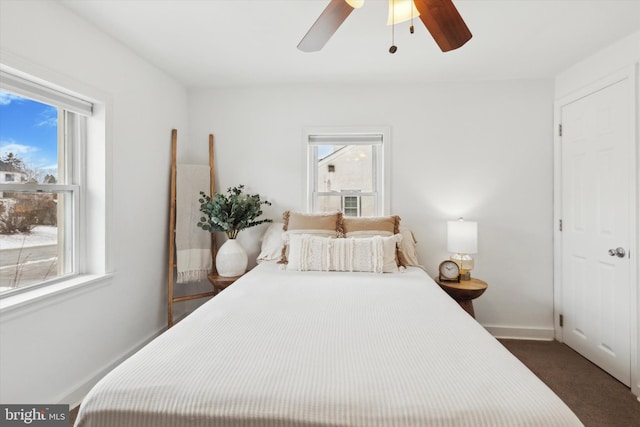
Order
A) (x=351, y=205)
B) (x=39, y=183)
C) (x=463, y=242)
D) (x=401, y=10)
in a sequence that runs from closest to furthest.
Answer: (x=401, y=10) → (x=39, y=183) → (x=463, y=242) → (x=351, y=205)

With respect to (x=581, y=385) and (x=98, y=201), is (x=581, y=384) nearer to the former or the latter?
(x=581, y=385)

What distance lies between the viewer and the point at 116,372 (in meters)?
0.96

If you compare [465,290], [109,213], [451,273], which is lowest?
[465,290]

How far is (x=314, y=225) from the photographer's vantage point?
2602 mm

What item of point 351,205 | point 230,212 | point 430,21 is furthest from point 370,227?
point 430,21

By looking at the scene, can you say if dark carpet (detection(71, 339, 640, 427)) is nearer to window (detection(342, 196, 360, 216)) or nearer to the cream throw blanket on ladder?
the cream throw blanket on ladder

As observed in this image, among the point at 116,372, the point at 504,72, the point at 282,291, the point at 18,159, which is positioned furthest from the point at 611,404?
the point at 18,159

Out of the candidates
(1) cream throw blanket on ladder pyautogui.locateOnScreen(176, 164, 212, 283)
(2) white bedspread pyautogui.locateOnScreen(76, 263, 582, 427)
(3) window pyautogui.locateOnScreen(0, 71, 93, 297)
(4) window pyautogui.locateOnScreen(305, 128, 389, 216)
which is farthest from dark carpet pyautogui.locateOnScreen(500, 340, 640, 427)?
(3) window pyautogui.locateOnScreen(0, 71, 93, 297)

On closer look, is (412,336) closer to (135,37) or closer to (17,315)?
(17,315)

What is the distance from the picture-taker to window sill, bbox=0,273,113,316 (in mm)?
1521

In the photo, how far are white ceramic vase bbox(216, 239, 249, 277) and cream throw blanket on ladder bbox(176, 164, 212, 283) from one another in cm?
33

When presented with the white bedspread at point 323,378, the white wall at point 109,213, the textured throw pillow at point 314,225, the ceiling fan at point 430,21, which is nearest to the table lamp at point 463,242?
the textured throw pillow at point 314,225

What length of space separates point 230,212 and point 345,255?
114cm

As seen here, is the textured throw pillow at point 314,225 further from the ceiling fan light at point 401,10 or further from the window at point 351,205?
the ceiling fan light at point 401,10
